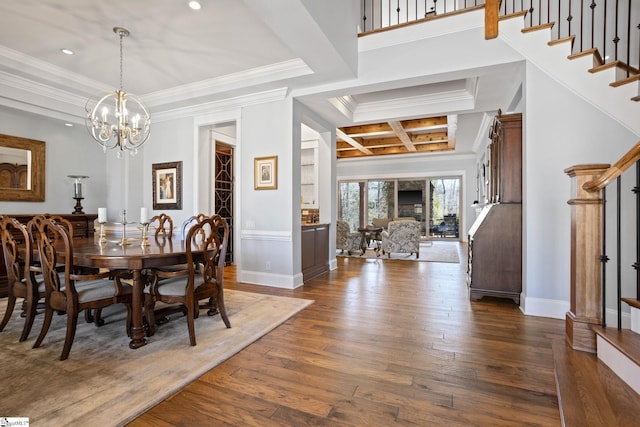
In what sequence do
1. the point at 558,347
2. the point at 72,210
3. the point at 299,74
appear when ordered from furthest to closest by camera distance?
1. the point at 72,210
2. the point at 299,74
3. the point at 558,347

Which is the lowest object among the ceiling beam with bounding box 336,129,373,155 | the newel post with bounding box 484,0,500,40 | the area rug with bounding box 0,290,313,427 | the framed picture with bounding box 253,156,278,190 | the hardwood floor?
the hardwood floor

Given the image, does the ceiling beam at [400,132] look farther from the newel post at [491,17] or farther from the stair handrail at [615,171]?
the stair handrail at [615,171]

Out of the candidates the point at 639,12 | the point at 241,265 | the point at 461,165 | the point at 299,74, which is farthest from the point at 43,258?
the point at 461,165

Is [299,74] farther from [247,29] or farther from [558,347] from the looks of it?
[558,347]

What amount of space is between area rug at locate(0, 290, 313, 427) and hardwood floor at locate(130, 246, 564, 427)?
131 millimetres

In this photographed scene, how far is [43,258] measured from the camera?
2270mm

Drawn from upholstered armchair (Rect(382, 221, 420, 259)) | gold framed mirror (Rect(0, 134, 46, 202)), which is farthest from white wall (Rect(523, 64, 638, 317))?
gold framed mirror (Rect(0, 134, 46, 202))

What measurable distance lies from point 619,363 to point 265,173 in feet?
13.1

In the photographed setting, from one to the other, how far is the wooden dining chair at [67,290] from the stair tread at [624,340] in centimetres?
329

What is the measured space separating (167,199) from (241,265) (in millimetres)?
1863

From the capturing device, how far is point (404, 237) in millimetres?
6867

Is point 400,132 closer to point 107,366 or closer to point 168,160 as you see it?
point 168,160

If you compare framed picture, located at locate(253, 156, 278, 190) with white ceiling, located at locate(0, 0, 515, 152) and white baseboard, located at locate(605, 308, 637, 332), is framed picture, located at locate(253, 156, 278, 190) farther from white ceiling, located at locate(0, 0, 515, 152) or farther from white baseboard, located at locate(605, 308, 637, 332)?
white baseboard, located at locate(605, 308, 637, 332)

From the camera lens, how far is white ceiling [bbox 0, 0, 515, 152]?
9.27ft
